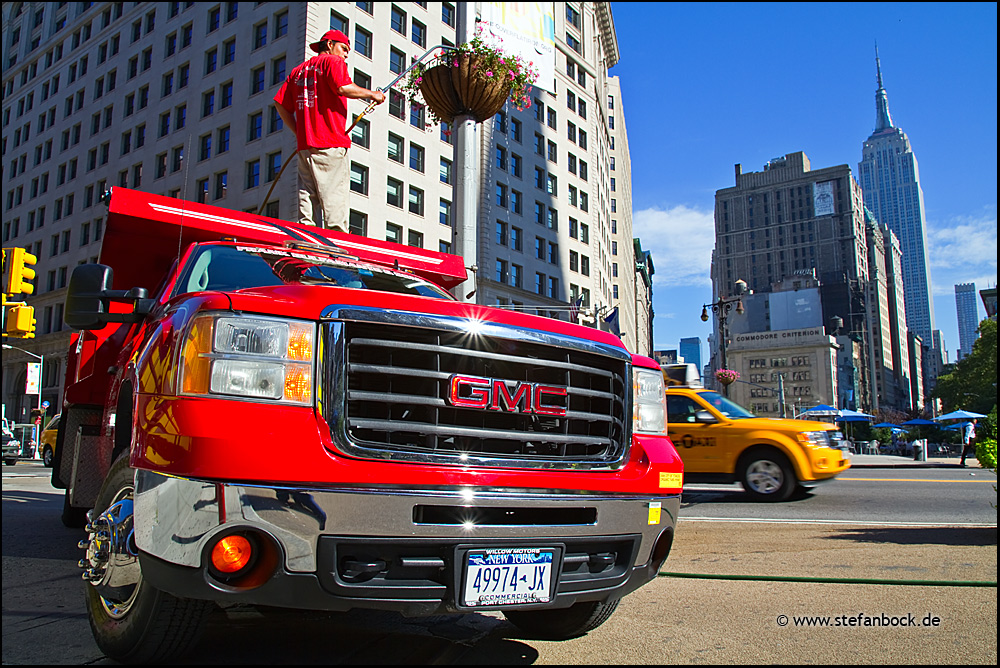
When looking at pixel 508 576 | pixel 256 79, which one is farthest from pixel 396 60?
pixel 508 576

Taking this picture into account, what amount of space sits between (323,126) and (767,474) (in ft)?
24.9

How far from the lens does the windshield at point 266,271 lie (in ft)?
12.1

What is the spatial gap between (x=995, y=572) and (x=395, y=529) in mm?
4536

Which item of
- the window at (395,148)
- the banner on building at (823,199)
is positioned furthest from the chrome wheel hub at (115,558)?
the banner on building at (823,199)

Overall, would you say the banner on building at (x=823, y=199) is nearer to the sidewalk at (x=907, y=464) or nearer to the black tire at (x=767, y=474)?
the sidewalk at (x=907, y=464)

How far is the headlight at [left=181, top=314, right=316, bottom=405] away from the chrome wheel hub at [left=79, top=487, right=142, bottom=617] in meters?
0.62

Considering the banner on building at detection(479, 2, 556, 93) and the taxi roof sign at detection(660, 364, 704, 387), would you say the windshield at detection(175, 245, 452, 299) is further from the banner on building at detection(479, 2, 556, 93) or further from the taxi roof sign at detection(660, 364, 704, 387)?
the taxi roof sign at detection(660, 364, 704, 387)

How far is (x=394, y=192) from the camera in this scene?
3900cm

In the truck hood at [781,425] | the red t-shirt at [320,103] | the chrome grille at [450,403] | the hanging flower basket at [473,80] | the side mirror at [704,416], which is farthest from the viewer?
the hanging flower basket at [473,80]

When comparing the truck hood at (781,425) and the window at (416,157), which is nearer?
the truck hood at (781,425)

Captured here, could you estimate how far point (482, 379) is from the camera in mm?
2627

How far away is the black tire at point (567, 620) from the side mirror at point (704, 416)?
25.1 ft

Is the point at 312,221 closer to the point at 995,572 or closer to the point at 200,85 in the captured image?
the point at 995,572

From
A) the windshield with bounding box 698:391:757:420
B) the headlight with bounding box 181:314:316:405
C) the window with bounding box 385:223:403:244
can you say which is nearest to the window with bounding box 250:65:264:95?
the window with bounding box 385:223:403:244
